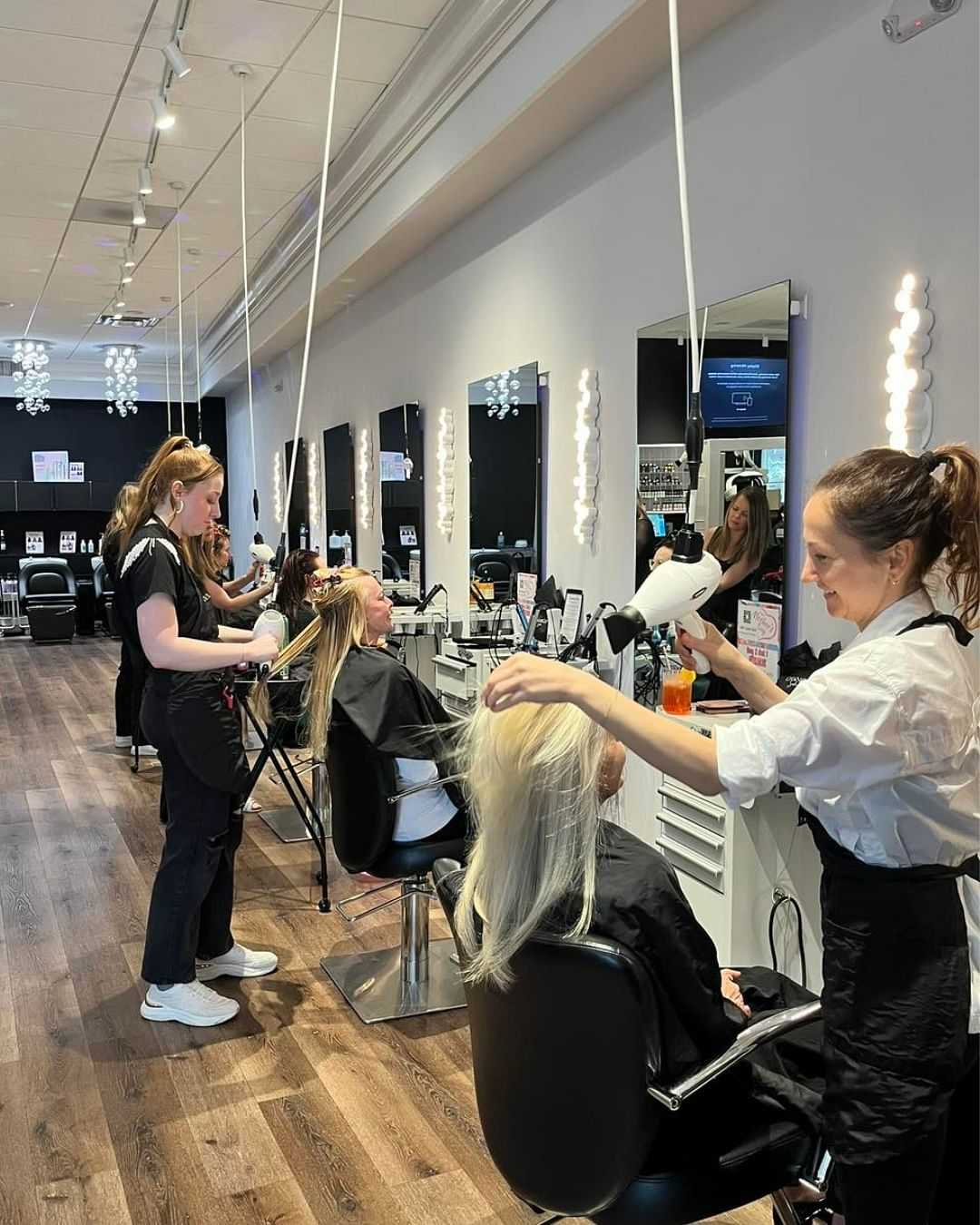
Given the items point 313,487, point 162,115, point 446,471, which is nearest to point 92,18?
point 162,115

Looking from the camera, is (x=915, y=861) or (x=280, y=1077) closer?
(x=915, y=861)

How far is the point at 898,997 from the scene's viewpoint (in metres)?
1.25

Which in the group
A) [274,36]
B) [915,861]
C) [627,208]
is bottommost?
[915,861]

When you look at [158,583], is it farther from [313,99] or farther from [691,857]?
[313,99]

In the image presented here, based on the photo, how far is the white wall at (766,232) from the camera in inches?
93.1

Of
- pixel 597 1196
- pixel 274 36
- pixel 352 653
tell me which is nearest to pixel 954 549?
pixel 597 1196

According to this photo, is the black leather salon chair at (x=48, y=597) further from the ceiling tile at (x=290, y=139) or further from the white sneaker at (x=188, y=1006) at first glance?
the white sneaker at (x=188, y=1006)

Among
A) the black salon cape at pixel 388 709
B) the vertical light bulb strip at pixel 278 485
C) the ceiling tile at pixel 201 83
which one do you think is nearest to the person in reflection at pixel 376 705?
the black salon cape at pixel 388 709

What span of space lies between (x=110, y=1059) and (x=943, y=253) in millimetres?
2687

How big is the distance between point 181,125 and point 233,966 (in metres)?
3.80

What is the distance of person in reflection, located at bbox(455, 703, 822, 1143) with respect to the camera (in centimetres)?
142

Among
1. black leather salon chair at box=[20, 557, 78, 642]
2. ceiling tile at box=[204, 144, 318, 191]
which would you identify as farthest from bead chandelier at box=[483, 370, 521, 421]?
black leather salon chair at box=[20, 557, 78, 642]

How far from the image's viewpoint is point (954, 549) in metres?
1.33

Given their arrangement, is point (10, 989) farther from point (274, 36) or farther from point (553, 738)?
point (274, 36)
